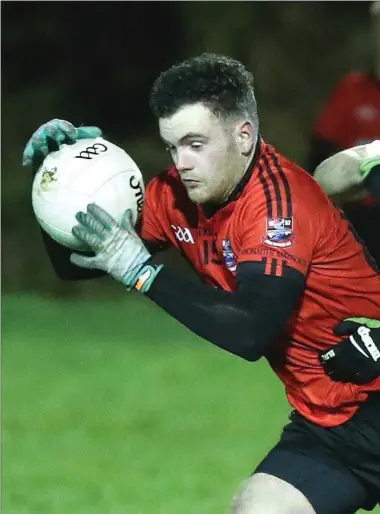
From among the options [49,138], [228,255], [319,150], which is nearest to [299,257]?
[228,255]

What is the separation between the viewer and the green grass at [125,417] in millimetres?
5125

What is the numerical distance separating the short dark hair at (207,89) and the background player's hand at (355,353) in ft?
2.30

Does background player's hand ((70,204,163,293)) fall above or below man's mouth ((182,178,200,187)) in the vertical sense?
below

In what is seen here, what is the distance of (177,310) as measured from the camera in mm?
3295

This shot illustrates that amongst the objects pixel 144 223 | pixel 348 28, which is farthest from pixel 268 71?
pixel 144 223

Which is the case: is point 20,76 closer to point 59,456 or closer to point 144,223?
point 59,456

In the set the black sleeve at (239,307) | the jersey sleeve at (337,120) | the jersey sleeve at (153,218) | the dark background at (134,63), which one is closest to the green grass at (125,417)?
the jersey sleeve at (153,218)

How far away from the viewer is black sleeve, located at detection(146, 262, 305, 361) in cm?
326

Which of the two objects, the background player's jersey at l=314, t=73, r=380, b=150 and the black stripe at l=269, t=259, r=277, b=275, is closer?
the black stripe at l=269, t=259, r=277, b=275

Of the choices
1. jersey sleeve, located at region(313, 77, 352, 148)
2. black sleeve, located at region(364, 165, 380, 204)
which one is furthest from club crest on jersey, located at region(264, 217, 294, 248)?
jersey sleeve, located at region(313, 77, 352, 148)

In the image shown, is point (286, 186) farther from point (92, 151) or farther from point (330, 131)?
point (330, 131)

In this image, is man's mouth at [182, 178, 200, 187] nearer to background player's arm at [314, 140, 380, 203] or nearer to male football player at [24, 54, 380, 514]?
male football player at [24, 54, 380, 514]

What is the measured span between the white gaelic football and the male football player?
74 mm

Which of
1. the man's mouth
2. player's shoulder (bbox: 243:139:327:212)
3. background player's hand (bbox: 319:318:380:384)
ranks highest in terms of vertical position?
the man's mouth
